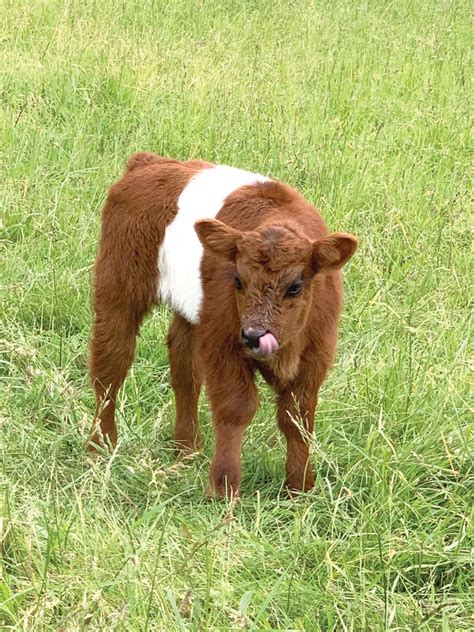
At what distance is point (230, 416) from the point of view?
128 inches

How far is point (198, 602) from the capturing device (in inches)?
Answer: 97.2

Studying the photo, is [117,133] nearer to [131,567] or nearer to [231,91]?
[231,91]

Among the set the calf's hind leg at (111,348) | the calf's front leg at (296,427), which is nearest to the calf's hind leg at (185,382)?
the calf's hind leg at (111,348)

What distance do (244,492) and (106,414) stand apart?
0.70m

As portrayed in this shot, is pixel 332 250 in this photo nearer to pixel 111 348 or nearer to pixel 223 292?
pixel 223 292

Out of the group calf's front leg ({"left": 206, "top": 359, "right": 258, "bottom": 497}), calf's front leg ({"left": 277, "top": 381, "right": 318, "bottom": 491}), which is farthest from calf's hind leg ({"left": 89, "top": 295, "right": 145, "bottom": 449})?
calf's front leg ({"left": 277, "top": 381, "right": 318, "bottom": 491})

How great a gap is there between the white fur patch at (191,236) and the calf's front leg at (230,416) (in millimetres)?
298

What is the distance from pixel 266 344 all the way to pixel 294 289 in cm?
22

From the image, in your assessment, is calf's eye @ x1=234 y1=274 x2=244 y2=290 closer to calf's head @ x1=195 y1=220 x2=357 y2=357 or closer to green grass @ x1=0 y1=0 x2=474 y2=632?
calf's head @ x1=195 y1=220 x2=357 y2=357

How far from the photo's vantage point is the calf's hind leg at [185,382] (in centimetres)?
388

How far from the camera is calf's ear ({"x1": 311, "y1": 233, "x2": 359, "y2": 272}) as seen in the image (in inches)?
116

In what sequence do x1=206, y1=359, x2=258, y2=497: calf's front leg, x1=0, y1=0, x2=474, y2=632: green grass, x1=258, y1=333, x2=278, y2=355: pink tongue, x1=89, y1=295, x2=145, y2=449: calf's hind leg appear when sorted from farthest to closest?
x1=89, y1=295, x2=145, y2=449: calf's hind leg
x1=206, y1=359, x2=258, y2=497: calf's front leg
x1=258, y1=333, x2=278, y2=355: pink tongue
x1=0, y1=0, x2=474, y2=632: green grass

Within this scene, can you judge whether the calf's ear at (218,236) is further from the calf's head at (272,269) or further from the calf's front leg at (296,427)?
the calf's front leg at (296,427)

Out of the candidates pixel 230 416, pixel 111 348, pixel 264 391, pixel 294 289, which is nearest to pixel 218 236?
pixel 294 289
